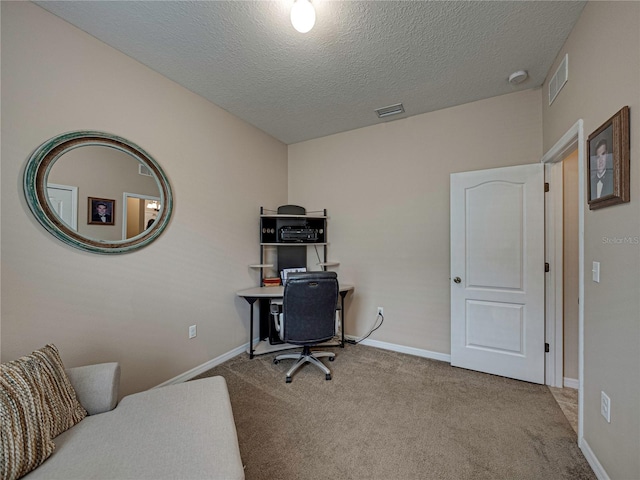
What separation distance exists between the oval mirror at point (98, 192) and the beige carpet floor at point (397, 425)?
5.15 ft

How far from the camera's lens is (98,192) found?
186cm

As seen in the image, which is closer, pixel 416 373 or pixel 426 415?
pixel 426 415

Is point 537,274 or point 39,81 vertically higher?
point 39,81

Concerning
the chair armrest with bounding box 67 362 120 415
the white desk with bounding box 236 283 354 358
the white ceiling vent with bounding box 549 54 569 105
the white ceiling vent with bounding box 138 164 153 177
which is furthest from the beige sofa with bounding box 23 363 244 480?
the white ceiling vent with bounding box 549 54 569 105

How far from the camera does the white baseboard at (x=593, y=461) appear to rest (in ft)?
4.38

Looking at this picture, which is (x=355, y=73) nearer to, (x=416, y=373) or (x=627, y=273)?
(x=627, y=273)

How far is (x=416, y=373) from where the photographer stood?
2.50 metres

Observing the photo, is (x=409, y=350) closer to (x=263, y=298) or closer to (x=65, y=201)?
(x=263, y=298)

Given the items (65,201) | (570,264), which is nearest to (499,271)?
(570,264)

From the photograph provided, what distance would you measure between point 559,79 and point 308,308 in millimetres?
A: 2634

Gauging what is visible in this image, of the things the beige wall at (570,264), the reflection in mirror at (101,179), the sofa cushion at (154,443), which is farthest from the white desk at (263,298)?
the beige wall at (570,264)

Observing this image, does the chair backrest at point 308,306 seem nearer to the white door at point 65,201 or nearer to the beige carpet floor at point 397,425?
the beige carpet floor at point 397,425

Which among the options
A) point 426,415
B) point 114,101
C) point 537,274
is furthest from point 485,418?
point 114,101

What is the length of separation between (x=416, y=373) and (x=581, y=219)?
5.92ft
